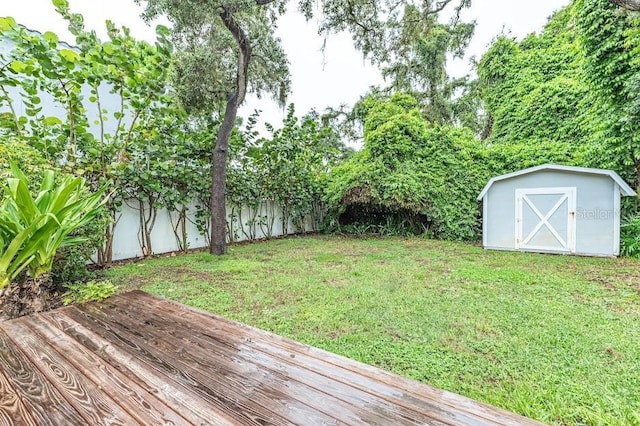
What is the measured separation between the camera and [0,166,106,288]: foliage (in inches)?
88.0

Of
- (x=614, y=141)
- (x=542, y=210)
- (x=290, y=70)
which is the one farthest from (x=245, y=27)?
(x=614, y=141)

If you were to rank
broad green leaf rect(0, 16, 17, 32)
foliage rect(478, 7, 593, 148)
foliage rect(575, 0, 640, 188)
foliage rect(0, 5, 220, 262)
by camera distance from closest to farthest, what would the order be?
broad green leaf rect(0, 16, 17, 32) → foliage rect(0, 5, 220, 262) → foliage rect(575, 0, 640, 188) → foliage rect(478, 7, 593, 148)

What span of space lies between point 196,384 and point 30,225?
82.8 inches

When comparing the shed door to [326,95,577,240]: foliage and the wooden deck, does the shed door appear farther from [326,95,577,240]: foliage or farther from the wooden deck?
the wooden deck

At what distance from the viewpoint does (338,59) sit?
20.1 ft

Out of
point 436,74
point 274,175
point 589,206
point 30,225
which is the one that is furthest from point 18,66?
point 436,74

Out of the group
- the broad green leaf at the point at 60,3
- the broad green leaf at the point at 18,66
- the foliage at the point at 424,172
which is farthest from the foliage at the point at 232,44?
the foliage at the point at 424,172

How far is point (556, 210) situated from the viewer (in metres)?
5.22

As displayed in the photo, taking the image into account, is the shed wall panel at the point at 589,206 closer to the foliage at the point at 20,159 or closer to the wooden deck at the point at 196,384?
the wooden deck at the point at 196,384

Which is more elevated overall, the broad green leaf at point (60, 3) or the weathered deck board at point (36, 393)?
the broad green leaf at point (60, 3)

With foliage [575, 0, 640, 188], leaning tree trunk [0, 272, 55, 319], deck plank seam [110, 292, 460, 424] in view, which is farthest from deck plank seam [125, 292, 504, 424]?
foliage [575, 0, 640, 188]

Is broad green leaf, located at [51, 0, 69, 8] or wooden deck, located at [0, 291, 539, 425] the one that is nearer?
wooden deck, located at [0, 291, 539, 425]

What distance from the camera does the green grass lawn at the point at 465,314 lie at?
1487 millimetres

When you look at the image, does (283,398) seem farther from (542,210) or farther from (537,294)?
(542,210)
